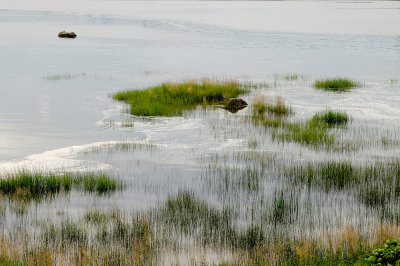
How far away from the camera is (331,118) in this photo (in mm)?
25484

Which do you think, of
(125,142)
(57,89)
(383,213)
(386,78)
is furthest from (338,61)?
(383,213)

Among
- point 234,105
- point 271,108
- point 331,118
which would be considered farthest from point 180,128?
point 331,118

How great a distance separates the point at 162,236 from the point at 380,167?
8.52 m

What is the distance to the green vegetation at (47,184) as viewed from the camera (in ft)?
49.0

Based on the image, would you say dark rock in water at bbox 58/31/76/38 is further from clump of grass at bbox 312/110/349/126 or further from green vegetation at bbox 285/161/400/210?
green vegetation at bbox 285/161/400/210

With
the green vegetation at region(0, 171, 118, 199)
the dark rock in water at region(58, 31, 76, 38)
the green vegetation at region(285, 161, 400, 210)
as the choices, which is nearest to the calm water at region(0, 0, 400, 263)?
the green vegetation at region(285, 161, 400, 210)

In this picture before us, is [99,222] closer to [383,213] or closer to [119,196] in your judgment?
[119,196]

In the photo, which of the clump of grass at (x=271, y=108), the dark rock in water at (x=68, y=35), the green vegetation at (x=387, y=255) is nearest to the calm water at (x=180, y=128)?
the clump of grass at (x=271, y=108)

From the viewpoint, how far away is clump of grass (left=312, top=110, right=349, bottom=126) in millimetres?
25173

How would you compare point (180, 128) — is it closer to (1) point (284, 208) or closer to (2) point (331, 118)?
(2) point (331, 118)

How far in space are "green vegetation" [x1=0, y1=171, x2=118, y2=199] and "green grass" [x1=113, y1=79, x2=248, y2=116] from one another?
11.0 metres

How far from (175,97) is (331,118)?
897 centimetres

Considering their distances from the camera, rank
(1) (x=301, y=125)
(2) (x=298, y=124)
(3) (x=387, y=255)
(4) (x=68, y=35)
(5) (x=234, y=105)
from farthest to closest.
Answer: (4) (x=68, y=35)
(5) (x=234, y=105)
(2) (x=298, y=124)
(1) (x=301, y=125)
(3) (x=387, y=255)

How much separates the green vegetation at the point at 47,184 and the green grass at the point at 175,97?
1099 centimetres
